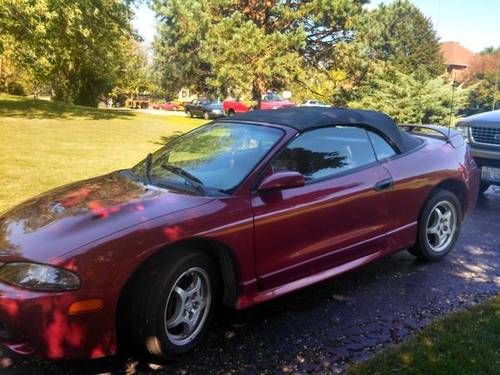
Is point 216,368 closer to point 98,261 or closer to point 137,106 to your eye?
point 98,261

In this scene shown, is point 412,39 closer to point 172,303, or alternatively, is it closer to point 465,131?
point 465,131

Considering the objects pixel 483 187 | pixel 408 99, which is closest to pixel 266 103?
pixel 408 99

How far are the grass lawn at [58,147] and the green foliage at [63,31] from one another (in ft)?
7.75

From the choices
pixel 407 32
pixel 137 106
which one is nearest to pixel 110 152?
pixel 407 32

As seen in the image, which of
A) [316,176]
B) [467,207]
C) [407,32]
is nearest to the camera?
[316,176]

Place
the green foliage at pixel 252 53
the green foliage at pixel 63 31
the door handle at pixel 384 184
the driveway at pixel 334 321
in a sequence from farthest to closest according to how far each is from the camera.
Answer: the green foliage at pixel 252 53 → the green foliage at pixel 63 31 → the door handle at pixel 384 184 → the driveway at pixel 334 321

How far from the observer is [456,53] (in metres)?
82.8

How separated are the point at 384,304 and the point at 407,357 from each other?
0.91m

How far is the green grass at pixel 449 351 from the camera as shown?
311cm

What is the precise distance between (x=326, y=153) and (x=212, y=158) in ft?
2.94

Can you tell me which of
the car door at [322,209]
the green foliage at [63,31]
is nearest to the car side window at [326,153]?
the car door at [322,209]

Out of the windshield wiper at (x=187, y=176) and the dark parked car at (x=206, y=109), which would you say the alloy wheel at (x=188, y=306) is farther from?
the dark parked car at (x=206, y=109)

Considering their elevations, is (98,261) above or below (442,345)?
above

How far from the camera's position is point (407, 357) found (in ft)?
10.7
